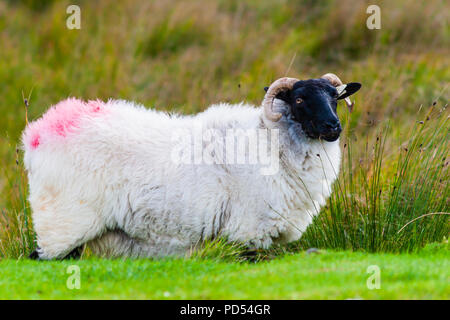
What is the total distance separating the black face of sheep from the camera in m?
7.24

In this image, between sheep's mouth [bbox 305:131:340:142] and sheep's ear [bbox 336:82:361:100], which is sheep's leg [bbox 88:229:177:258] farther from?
sheep's ear [bbox 336:82:361:100]

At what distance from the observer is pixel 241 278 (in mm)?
6246

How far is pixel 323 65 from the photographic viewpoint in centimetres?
1805

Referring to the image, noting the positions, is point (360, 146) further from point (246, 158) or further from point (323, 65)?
point (323, 65)

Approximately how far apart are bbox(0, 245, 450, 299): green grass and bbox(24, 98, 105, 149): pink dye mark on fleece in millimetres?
1415

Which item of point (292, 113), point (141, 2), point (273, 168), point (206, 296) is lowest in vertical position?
point (206, 296)

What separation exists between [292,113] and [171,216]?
5.88 ft

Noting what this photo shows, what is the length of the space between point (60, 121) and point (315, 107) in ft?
9.37

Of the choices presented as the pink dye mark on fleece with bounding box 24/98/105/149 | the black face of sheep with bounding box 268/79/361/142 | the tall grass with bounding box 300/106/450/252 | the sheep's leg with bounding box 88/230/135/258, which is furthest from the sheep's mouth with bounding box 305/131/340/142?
the pink dye mark on fleece with bounding box 24/98/105/149

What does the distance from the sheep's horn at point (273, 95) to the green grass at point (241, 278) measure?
154 cm

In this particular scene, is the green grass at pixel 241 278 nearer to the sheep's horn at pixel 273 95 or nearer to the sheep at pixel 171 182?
the sheep at pixel 171 182

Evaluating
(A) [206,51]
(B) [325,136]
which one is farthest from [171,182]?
(A) [206,51]

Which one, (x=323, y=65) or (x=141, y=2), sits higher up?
(x=141, y=2)

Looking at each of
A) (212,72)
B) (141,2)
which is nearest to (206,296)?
(212,72)
